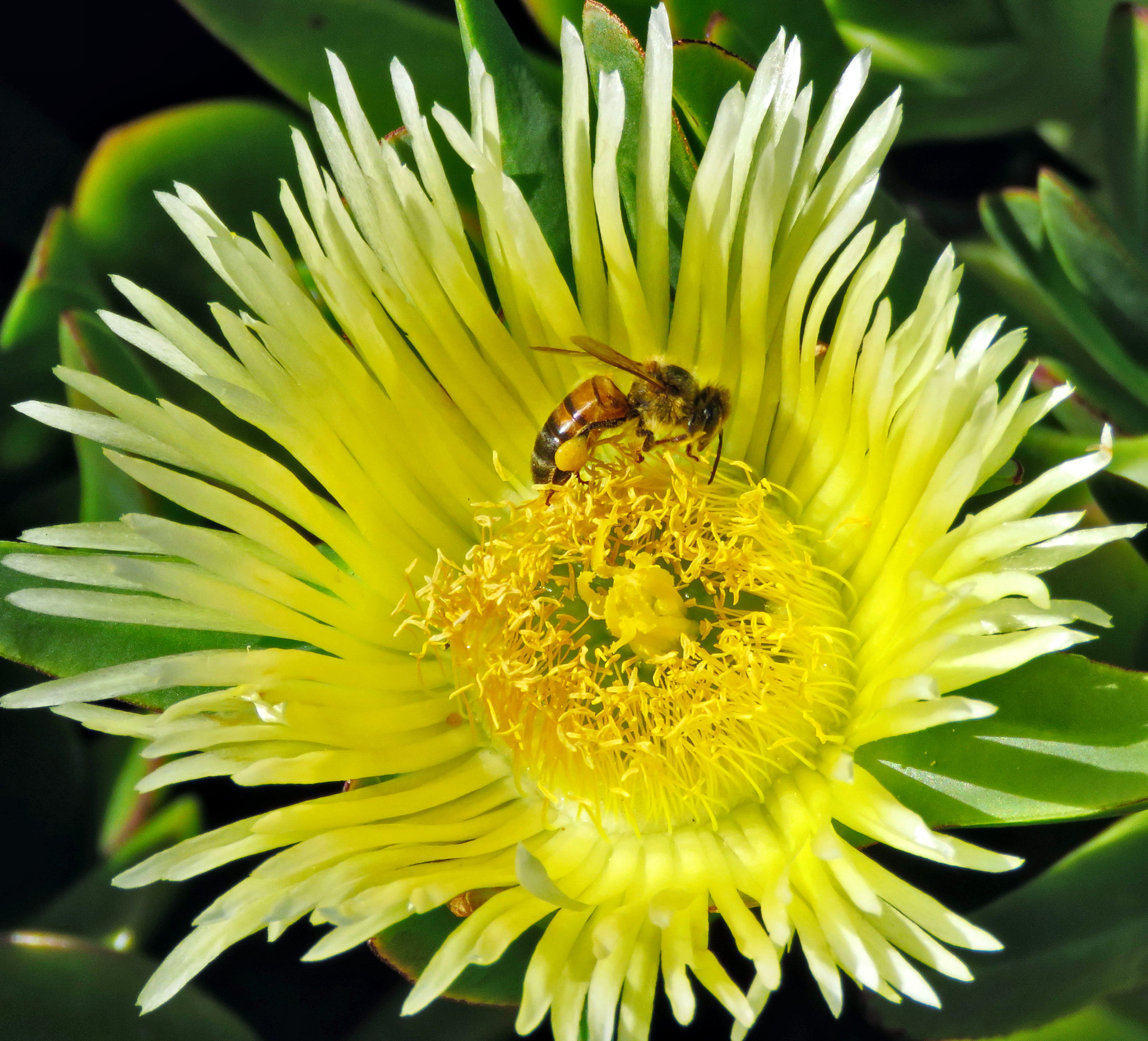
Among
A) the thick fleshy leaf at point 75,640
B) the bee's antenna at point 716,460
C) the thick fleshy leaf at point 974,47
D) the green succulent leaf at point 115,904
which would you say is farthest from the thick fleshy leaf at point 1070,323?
the green succulent leaf at point 115,904

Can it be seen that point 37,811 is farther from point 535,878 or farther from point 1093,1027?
point 1093,1027

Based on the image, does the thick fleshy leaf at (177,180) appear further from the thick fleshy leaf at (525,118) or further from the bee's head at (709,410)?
the bee's head at (709,410)

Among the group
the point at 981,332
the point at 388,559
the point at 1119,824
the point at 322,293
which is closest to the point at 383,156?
the point at 322,293

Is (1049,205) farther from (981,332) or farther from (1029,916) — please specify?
(1029,916)

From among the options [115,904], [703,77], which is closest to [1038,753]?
[703,77]

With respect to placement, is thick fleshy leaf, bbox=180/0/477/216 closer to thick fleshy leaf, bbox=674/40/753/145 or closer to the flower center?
thick fleshy leaf, bbox=674/40/753/145

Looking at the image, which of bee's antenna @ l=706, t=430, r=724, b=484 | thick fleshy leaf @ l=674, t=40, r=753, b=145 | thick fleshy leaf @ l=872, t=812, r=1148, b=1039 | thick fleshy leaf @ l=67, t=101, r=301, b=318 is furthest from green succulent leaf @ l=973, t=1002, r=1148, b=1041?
thick fleshy leaf @ l=67, t=101, r=301, b=318
